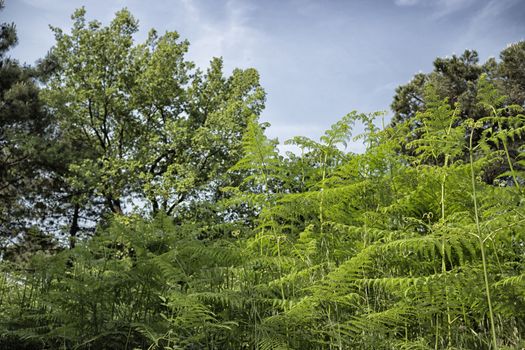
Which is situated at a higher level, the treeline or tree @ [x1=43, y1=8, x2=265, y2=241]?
tree @ [x1=43, y1=8, x2=265, y2=241]

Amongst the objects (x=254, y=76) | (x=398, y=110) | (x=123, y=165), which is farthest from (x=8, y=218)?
(x=398, y=110)

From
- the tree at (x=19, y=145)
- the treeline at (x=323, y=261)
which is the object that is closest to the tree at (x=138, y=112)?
the tree at (x=19, y=145)

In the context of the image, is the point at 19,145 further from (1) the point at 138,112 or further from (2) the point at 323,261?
(2) the point at 323,261

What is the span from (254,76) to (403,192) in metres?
16.1

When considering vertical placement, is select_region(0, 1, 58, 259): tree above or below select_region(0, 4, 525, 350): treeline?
above

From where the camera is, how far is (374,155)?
276cm

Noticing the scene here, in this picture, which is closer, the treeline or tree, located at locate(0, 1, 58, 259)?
the treeline

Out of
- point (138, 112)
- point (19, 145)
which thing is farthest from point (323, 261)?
point (138, 112)

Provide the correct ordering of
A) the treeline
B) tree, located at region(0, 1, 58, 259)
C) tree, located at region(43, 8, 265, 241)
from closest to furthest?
the treeline → tree, located at region(0, 1, 58, 259) → tree, located at region(43, 8, 265, 241)

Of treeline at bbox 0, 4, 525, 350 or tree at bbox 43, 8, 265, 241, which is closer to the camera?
treeline at bbox 0, 4, 525, 350

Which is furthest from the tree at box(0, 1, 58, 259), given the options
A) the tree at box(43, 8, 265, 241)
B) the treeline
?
the treeline

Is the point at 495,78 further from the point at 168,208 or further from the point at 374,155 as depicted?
the point at 374,155

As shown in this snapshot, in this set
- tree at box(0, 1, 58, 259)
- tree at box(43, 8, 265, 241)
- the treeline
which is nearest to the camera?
the treeline

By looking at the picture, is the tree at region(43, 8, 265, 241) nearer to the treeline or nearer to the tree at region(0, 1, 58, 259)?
the tree at region(0, 1, 58, 259)
